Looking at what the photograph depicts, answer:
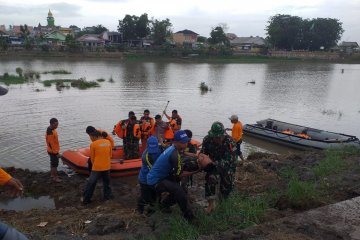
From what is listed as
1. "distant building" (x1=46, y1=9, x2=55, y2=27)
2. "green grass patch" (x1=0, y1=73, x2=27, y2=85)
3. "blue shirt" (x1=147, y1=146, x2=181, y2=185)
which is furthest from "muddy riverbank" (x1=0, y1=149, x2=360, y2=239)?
"distant building" (x1=46, y1=9, x2=55, y2=27)

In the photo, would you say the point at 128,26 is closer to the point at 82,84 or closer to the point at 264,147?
the point at 82,84

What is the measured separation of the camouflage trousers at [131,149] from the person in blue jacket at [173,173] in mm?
4412

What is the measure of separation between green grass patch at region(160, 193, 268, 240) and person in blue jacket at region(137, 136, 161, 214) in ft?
2.72

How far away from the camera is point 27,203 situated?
294 inches

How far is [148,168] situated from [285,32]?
77272mm

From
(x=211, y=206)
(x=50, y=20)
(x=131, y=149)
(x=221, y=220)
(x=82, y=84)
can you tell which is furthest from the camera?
(x=50, y=20)

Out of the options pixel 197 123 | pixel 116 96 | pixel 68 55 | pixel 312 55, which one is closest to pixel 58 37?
pixel 68 55

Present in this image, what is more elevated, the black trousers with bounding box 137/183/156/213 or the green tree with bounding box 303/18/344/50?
the green tree with bounding box 303/18/344/50

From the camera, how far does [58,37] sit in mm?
73812

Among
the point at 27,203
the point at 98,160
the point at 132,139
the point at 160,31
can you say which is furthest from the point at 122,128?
the point at 160,31

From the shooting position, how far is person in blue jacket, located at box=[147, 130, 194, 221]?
14.8 ft

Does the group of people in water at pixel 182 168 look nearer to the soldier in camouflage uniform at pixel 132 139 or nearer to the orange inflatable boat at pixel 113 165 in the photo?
the orange inflatable boat at pixel 113 165

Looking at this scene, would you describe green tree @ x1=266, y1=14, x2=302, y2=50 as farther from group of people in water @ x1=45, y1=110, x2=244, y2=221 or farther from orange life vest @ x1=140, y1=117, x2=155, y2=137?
group of people in water @ x1=45, y1=110, x2=244, y2=221

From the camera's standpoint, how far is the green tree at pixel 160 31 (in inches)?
2694
